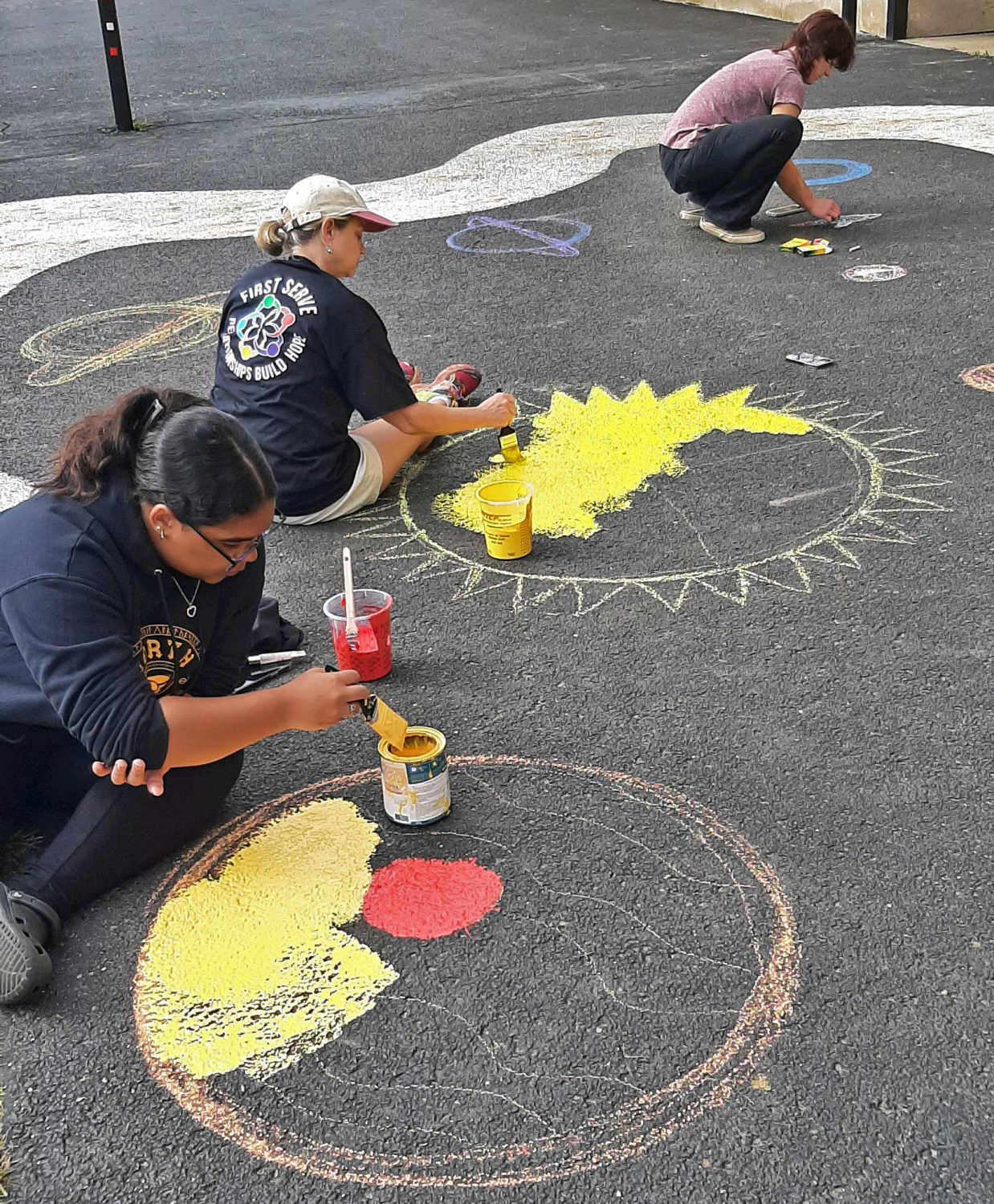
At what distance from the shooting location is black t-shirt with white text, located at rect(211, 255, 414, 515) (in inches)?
147

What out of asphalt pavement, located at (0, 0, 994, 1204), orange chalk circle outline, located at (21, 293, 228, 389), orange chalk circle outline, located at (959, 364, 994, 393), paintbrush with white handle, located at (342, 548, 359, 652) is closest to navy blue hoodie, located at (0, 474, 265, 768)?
asphalt pavement, located at (0, 0, 994, 1204)

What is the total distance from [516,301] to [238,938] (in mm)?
4045

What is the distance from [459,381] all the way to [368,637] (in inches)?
70.9

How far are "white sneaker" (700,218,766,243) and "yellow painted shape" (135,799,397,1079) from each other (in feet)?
15.3

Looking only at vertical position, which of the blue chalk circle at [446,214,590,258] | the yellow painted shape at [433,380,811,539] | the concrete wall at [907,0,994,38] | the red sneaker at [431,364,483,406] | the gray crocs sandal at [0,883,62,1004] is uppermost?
the concrete wall at [907,0,994,38]

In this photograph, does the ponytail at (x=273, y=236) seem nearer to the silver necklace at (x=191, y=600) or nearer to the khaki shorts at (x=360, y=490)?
the khaki shorts at (x=360, y=490)

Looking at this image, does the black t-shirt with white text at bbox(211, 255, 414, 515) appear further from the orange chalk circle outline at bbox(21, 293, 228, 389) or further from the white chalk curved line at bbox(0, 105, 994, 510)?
the white chalk curved line at bbox(0, 105, 994, 510)

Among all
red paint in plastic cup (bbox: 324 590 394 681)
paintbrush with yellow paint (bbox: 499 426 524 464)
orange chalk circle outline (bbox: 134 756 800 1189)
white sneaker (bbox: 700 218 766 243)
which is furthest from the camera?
white sneaker (bbox: 700 218 766 243)

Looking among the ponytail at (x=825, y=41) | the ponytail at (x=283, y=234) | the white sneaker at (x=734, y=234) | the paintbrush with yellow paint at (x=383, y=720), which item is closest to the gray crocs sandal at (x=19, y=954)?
the paintbrush with yellow paint at (x=383, y=720)

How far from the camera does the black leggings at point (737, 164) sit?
20.2ft

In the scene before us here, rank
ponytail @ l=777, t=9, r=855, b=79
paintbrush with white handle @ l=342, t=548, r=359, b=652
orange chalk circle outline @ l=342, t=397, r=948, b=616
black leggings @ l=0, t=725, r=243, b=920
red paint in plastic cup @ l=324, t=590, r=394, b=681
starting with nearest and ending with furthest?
black leggings @ l=0, t=725, r=243, b=920
paintbrush with white handle @ l=342, t=548, r=359, b=652
red paint in plastic cup @ l=324, t=590, r=394, b=681
orange chalk circle outline @ l=342, t=397, r=948, b=616
ponytail @ l=777, t=9, r=855, b=79

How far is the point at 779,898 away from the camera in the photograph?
2402 mm

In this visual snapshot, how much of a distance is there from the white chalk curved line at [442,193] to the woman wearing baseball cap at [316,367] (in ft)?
10.1

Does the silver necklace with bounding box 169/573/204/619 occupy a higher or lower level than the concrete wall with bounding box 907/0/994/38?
lower
